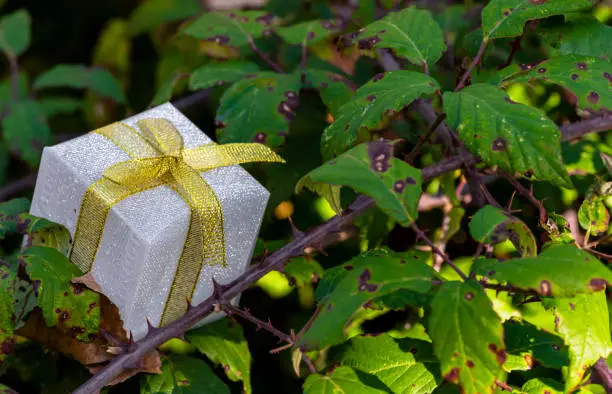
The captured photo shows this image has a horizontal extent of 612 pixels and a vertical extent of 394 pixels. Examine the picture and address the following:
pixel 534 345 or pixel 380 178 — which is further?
pixel 534 345

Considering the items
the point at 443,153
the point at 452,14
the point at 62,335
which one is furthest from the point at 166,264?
the point at 452,14

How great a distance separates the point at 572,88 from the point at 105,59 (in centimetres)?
193

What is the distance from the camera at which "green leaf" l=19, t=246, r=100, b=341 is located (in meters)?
1.14

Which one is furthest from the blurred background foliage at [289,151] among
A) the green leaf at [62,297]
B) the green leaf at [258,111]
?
the green leaf at [62,297]

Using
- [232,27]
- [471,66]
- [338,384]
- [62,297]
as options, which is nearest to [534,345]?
[338,384]

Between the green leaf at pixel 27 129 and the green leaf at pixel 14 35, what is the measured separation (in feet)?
0.66

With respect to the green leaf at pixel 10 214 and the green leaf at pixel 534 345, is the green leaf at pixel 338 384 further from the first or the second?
the green leaf at pixel 10 214

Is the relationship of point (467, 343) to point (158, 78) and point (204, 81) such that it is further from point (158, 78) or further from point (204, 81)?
point (158, 78)

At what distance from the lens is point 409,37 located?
129 centimetres

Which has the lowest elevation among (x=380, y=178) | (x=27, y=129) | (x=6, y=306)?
(x=27, y=129)

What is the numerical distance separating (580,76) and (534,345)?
42 centimetres

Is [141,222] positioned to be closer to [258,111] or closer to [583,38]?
[258,111]

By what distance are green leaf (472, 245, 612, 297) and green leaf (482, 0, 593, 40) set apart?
1.42ft

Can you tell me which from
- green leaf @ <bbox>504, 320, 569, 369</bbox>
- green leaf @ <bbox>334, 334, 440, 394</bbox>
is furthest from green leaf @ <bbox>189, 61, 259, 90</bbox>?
green leaf @ <bbox>504, 320, 569, 369</bbox>
